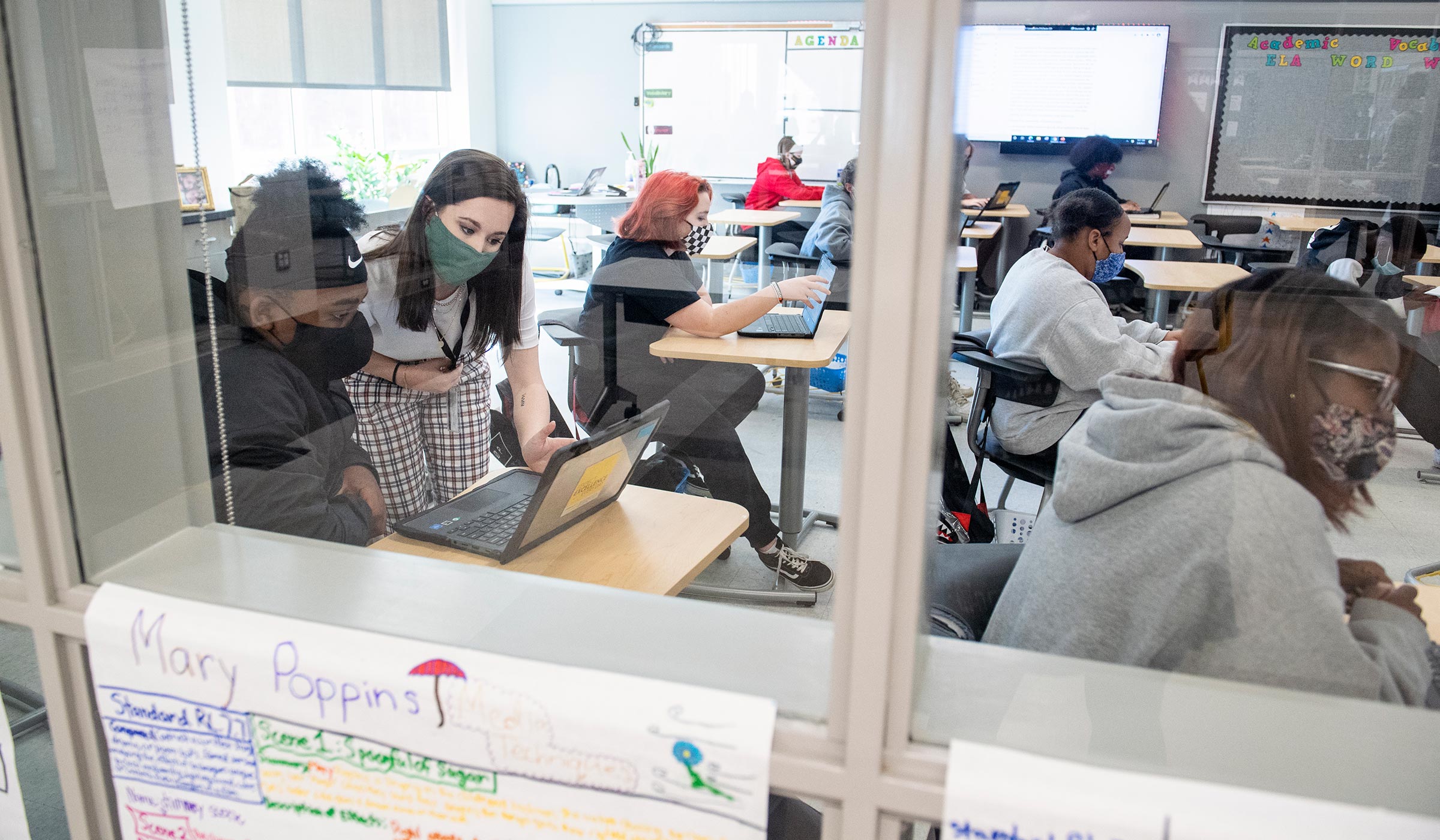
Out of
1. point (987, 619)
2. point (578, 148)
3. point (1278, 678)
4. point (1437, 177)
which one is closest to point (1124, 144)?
point (1437, 177)

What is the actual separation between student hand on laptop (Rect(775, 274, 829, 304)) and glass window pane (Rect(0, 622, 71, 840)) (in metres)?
1.55

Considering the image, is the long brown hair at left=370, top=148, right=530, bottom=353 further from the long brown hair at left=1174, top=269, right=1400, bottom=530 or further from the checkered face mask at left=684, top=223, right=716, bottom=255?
the long brown hair at left=1174, top=269, right=1400, bottom=530

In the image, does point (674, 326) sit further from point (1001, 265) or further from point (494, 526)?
point (494, 526)

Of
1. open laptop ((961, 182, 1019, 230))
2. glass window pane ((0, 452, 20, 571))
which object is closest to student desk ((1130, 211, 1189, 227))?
open laptop ((961, 182, 1019, 230))

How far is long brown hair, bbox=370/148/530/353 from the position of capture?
183cm

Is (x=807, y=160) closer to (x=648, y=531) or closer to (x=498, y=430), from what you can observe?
(x=498, y=430)

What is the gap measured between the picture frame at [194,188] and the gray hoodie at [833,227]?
654mm

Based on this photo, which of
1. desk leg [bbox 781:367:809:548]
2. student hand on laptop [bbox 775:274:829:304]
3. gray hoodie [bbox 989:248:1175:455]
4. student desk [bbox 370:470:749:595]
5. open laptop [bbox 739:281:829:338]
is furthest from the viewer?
desk leg [bbox 781:367:809:548]

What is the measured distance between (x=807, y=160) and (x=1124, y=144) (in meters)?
1.28

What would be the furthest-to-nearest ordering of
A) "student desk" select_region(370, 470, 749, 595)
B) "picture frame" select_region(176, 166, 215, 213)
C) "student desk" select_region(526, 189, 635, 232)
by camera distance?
1. "student desk" select_region(526, 189, 635, 232)
2. "student desk" select_region(370, 470, 749, 595)
3. "picture frame" select_region(176, 166, 215, 213)

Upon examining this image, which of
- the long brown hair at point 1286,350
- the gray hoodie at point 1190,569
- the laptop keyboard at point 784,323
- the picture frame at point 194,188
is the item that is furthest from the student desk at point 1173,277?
the picture frame at point 194,188

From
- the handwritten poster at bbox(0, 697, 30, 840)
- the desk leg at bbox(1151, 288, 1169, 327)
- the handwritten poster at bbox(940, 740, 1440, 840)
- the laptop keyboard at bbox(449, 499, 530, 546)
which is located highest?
the desk leg at bbox(1151, 288, 1169, 327)

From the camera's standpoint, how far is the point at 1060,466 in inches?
40.1

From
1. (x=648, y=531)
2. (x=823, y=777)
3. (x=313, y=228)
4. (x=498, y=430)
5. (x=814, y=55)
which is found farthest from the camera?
(x=814, y=55)
